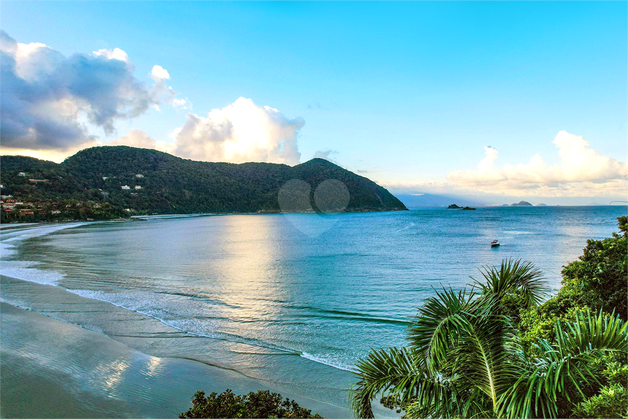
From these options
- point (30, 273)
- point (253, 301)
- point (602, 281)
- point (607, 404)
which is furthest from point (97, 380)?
point (30, 273)

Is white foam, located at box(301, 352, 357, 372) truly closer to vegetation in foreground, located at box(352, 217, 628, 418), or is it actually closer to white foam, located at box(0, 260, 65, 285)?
vegetation in foreground, located at box(352, 217, 628, 418)

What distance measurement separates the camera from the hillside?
102 meters

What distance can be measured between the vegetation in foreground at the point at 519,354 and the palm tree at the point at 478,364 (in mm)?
10

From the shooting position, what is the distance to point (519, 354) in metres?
3.82

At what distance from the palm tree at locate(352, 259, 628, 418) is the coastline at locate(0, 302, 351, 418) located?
325 cm

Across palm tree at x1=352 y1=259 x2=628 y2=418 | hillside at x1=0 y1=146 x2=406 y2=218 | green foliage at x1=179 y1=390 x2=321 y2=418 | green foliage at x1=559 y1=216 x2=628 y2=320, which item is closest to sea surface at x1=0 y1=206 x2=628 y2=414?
green foliage at x1=559 y1=216 x2=628 y2=320

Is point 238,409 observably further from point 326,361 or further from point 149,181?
point 149,181

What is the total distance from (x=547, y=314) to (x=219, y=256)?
32.7 metres

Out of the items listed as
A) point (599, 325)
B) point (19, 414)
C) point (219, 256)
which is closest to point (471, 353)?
point (599, 325)

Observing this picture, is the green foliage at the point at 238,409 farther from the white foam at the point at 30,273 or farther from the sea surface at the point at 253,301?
the white foam at the point at 30,273

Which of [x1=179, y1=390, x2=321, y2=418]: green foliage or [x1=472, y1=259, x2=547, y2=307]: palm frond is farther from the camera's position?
[x1=472, y1=259, x2=547, y2=307]: palm frond

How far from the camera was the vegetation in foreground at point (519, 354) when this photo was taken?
3.06m

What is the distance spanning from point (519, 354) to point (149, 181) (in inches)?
6302

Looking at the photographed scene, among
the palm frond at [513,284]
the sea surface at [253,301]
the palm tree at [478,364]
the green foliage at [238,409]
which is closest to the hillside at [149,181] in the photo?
the sea surface at [253,301]
